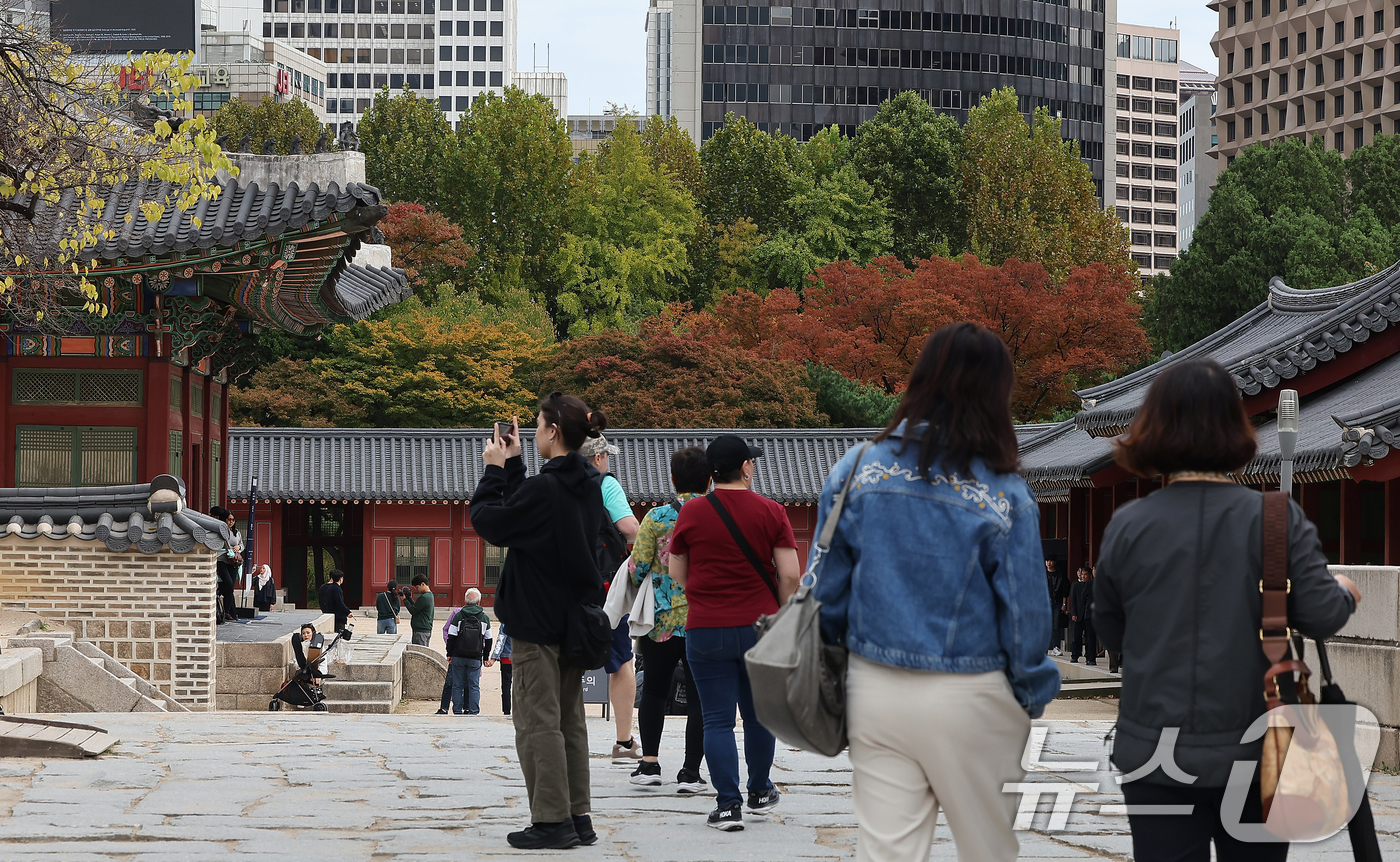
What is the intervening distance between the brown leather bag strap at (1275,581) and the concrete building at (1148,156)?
12110 cm

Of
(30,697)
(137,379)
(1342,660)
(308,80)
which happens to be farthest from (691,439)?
(308,80)

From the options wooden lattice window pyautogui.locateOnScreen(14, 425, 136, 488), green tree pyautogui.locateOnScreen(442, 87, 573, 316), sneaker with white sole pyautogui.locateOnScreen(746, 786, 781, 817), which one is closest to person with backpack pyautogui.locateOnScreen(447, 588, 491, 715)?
wooden lattice window pyautogui.locateOnScreen(14, 425, 136, 488)

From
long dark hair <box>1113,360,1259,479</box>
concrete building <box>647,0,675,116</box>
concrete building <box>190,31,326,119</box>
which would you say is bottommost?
long dark hair <box>1113,360,1259,479</box>

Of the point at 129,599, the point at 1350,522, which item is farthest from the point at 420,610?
the point at 1350,522

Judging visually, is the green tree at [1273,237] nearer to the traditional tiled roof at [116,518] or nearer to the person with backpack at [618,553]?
the traditional tiled roof at [116,518]

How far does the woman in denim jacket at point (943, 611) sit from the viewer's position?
3.52m

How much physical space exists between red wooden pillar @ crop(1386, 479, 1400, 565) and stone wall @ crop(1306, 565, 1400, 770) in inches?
266

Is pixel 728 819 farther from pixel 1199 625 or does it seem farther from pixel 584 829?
pixel 1199 625

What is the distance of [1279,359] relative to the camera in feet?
56.4

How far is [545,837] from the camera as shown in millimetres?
5617

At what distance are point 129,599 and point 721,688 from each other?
8.10 metres

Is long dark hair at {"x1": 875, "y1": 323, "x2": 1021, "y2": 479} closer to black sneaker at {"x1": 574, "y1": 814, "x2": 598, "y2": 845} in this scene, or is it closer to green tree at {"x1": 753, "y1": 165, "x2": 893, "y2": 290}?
black sneaker at {"x1": 574, "y1": 814, "x2": 598, "y2": 845}

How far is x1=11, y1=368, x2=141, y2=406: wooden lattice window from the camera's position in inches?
570

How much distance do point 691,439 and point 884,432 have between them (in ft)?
107
